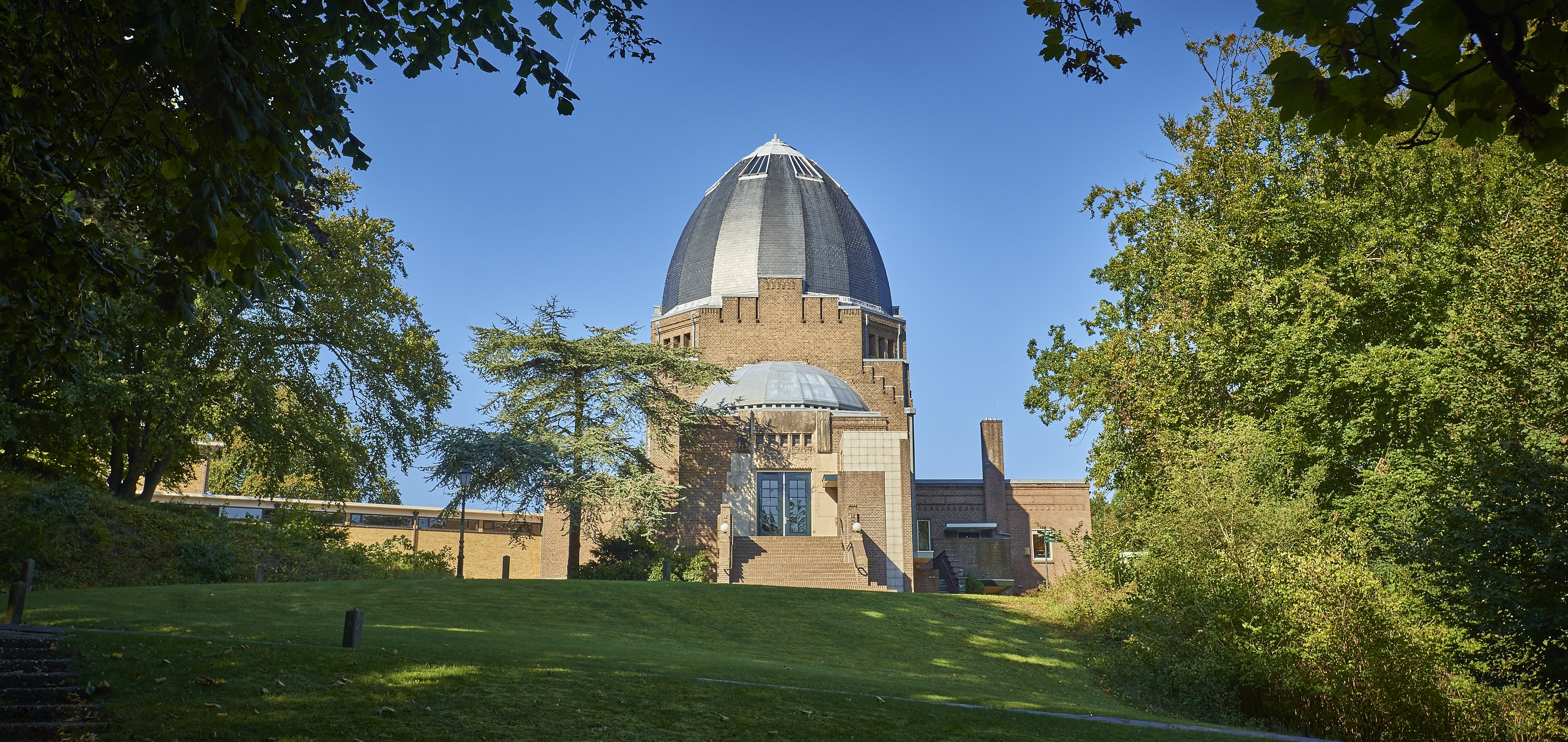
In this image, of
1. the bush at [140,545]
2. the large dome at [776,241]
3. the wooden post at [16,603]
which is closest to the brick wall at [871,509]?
the bush at [140,545]

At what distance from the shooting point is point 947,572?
43.5 meters

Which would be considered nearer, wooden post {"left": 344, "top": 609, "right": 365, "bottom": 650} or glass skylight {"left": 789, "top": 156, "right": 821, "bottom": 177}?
wooden post {"left": 344, "top": 609, "right": 365, "bottom": 650}

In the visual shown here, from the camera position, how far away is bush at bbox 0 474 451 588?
21.5 metres

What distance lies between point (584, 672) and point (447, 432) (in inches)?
841

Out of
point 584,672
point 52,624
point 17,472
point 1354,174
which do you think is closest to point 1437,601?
point 584,672

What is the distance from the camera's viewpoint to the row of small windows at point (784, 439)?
1580 inches

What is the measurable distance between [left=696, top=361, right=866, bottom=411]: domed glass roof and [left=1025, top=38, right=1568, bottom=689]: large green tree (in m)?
14.1

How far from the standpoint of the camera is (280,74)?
6762mm

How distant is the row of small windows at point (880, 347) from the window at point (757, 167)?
10458 mm

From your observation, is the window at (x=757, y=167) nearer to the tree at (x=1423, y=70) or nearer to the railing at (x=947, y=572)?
the railing at (x=947, y=572)

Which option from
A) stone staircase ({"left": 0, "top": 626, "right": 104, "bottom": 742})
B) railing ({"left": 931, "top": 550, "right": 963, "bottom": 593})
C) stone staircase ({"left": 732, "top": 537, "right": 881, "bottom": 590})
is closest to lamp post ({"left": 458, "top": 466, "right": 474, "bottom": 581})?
stone staircase ({"left": 732, "top": 537, "right": 881, "bottom": 590})

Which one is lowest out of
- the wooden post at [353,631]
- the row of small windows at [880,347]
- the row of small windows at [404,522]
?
the wooden post at [353,631]

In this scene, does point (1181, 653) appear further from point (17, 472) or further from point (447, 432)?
point (17, 472)

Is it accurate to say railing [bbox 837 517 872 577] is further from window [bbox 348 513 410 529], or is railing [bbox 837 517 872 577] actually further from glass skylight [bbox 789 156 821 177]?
glass skylight [bbox 789 156 821 177]
